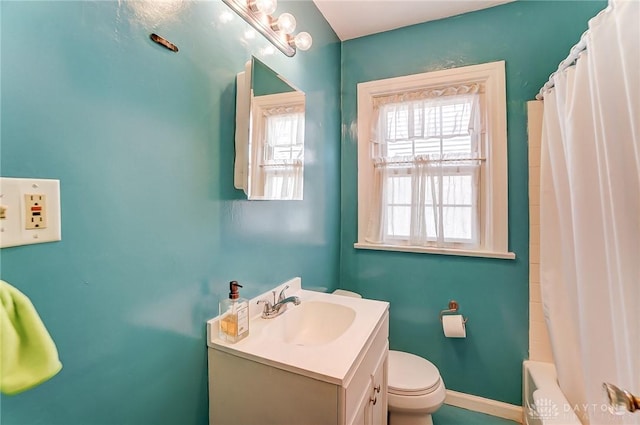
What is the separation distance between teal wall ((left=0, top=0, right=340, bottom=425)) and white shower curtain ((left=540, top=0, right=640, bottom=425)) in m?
1.22

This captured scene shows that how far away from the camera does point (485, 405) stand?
1.77 m

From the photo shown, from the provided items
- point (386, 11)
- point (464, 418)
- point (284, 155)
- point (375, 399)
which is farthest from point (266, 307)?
point (386, 11)

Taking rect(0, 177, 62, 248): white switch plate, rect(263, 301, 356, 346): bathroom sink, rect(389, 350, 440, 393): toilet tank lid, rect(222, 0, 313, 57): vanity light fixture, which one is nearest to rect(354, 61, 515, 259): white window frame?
rect(389, 350, 440, 393): toilet tank lid

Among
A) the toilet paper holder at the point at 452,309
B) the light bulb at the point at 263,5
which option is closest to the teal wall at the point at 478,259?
the toilet paper holder at the point at 452,309

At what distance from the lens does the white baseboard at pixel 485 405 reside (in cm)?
172

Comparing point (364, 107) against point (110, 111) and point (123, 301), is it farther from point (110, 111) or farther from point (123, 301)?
point (123, 301)

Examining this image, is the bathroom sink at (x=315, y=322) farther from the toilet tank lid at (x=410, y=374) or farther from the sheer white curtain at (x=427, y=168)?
the sheer white curtain at (x=427, y=168)

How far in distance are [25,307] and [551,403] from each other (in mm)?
1906

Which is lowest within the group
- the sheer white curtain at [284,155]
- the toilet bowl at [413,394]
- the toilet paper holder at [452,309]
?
the toilet bowl at [413,394]

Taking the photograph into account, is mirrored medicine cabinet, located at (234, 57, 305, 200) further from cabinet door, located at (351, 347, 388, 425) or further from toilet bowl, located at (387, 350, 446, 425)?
toilet bowl, located at (387, 350, 446, 425)

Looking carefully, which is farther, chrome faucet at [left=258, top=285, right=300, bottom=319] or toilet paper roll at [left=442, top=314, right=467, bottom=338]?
toilet paper roll at [left=442, top=314, right=467, bottom=338]

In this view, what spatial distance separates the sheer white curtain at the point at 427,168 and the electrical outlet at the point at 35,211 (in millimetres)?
1754

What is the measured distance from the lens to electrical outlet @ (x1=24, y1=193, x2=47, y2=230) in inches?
21.4

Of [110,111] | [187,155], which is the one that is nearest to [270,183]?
[187,155]
